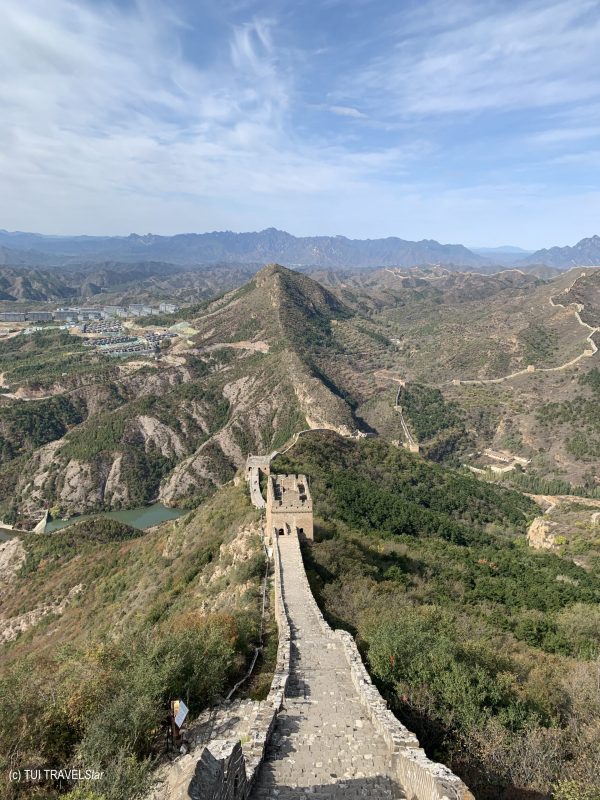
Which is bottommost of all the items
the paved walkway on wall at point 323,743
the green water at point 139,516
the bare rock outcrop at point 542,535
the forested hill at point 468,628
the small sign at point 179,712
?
the green water at point 139,516

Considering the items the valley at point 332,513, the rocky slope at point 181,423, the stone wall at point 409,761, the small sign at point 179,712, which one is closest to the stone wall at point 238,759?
the valley at point 332,513

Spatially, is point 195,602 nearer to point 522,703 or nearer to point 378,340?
point 522,703

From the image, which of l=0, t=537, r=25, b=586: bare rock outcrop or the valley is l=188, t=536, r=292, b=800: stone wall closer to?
the valley

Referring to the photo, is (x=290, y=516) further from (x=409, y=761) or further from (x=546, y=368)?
(x=546, y=368)

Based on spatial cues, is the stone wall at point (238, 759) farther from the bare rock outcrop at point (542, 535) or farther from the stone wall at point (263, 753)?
the bare rock outcrop at point (542, 535)

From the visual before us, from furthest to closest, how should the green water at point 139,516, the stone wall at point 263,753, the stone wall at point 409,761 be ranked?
the green water at point 139,516 → the stone wall at point 409,761 → the stone wall at point 263,753

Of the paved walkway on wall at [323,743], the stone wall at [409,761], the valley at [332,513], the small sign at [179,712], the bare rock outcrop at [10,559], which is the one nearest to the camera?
the stone wall at [409,761]
